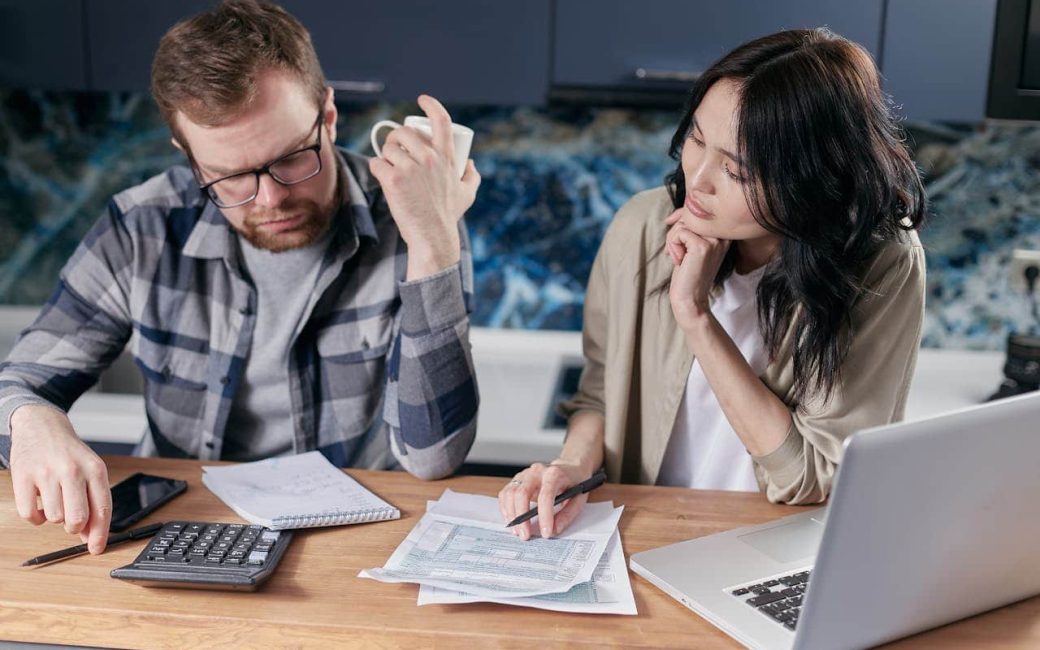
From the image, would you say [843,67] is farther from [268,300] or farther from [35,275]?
[35,275]

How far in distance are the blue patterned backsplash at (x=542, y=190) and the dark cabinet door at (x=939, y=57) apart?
1.13ft

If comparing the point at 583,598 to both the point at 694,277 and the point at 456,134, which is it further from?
the point at 456,134

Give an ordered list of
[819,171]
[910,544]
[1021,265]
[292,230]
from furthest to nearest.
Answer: [1021,265], [292,230], [819,171], [910,544]

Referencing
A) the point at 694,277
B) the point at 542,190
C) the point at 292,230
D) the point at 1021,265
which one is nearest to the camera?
the point at 694,277

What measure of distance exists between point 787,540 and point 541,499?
0.29 m

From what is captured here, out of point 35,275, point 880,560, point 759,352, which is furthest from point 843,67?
point 35,275

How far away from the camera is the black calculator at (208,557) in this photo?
0.97m

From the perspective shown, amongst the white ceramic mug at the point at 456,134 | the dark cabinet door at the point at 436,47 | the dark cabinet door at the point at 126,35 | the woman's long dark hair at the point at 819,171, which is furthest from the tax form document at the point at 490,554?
the dark cabinet door at the point at 126,35

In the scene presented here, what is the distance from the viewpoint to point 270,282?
1528mm

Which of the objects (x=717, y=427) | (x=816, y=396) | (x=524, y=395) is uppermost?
(x=816, y=396)

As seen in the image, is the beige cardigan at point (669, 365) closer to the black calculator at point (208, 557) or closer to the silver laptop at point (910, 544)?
the silver laptop at point (910, 544)

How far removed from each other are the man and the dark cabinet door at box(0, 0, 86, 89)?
0.70 meters

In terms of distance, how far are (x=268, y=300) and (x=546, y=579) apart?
0.74m

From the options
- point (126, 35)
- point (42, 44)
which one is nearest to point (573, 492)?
point (126, 35)
